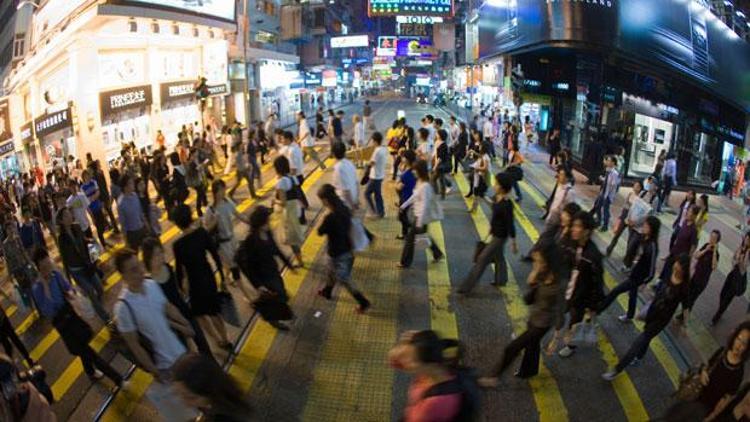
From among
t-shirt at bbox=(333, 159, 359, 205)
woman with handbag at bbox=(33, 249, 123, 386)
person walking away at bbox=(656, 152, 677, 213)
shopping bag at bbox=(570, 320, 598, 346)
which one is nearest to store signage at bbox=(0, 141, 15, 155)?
t-shirt at bbox=(333, 159, 359, 205)

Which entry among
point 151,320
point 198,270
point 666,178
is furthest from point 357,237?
point 666,178

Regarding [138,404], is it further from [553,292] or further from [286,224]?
[553,292]

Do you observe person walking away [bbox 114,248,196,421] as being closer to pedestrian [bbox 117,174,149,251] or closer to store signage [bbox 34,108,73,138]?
pedestrian [bbox 117,174,149,251]

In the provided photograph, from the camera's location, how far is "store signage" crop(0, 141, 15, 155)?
Result: 48.5 feet

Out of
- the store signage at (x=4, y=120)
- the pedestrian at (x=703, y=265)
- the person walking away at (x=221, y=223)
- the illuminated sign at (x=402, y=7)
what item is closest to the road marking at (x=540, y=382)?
the pedestrian at (x=703, y=265)

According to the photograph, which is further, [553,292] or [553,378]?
[553,378]

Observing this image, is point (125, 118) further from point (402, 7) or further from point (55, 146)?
point (402, 7)

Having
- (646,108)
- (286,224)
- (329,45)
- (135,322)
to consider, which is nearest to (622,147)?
(646,108)

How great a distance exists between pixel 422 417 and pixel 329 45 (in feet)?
180

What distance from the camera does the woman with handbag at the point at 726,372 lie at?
153 inches

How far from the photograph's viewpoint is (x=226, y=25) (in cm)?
2078

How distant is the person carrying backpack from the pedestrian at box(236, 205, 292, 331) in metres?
2.71

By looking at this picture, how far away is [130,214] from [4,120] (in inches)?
442

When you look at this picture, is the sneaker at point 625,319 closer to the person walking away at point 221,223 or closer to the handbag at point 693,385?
the handbag at point 693,385
